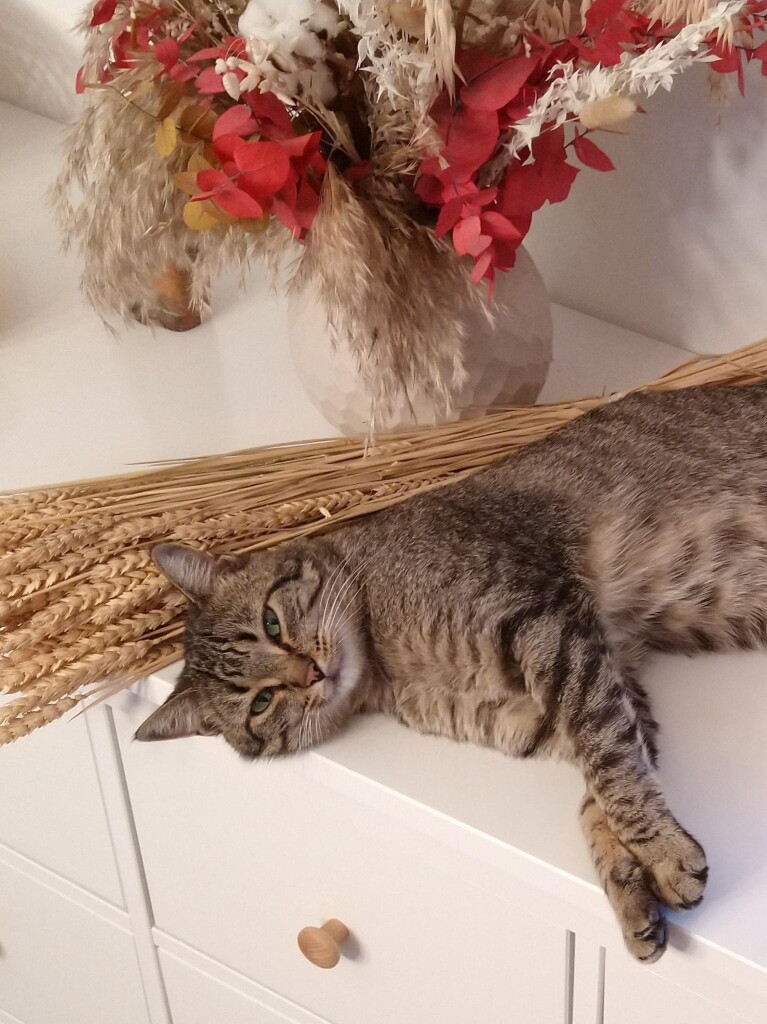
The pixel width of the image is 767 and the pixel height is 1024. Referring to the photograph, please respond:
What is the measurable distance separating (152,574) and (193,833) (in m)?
0.29

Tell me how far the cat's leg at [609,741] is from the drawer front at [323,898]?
130 millimetres

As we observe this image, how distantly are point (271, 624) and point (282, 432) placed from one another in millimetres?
284

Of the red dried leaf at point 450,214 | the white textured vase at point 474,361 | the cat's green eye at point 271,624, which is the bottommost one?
the cat's green eye at point 271,624

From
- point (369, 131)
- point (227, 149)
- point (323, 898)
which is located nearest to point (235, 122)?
point (227, 149)

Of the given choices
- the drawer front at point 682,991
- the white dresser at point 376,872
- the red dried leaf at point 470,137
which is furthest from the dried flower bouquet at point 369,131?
the drawer front at point 682,991

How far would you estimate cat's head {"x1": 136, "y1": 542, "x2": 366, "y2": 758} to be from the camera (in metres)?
0.91

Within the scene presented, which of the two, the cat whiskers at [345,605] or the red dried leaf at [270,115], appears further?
the cat whiskers at [345,605]

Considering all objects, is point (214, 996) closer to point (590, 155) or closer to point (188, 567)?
point (188, 567)

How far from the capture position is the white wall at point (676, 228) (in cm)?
111

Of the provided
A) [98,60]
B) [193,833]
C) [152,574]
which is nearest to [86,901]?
[193,833]

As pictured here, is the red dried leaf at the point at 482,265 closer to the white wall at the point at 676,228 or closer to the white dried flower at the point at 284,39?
the white dried flower at the point at 284,39

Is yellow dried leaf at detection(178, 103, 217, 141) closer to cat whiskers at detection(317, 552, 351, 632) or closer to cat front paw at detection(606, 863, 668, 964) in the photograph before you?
cat whiskers at detection(317, 552, 351, 632)

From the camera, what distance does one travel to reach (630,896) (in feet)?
2.38

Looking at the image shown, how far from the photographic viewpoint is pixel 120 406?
4.09ft
